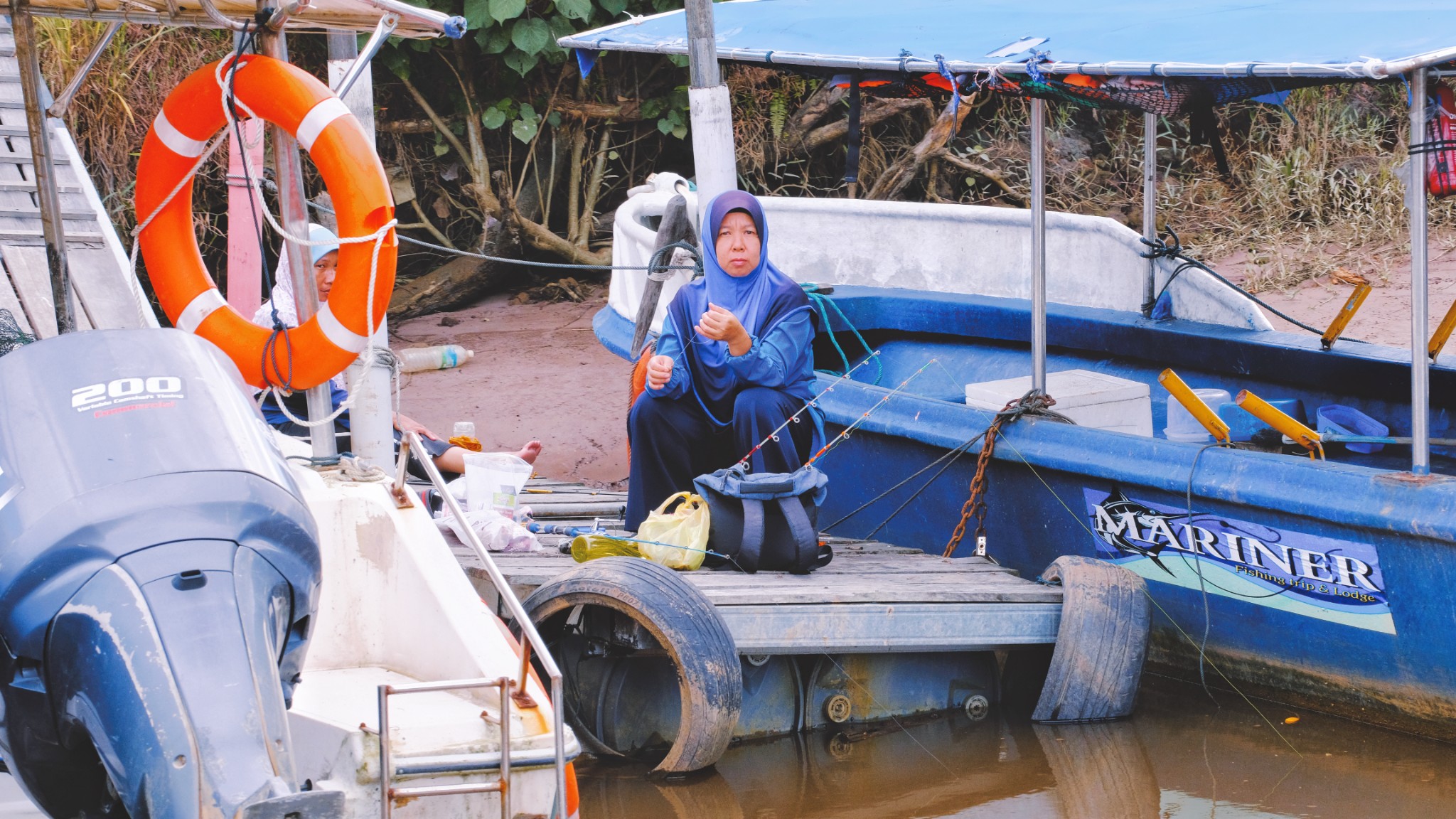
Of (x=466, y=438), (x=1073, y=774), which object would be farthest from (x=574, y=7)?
(x=1073, y=774)

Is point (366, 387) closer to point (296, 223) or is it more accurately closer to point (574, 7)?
point (296, 223)

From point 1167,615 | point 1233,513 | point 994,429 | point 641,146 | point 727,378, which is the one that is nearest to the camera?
point 1233,513

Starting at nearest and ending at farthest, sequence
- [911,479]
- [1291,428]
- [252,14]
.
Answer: [252,14] → [1291,428] → [911,479]

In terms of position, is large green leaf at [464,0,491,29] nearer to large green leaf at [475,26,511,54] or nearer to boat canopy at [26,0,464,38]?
large green leaf at [475,26,511,54]

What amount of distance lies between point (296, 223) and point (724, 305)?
1639 millimetres

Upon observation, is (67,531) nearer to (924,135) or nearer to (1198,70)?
(1198,70)

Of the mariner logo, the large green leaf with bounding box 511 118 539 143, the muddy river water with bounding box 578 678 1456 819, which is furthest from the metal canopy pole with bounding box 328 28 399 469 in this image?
the large green leaf with bounding box 511 118 539 143

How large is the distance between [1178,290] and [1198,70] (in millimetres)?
2349

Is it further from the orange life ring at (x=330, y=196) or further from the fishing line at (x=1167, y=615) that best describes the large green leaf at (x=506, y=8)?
the orange life ring at (x=330, y=196)

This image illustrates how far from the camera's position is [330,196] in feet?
13.4

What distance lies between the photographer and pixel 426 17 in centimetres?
407

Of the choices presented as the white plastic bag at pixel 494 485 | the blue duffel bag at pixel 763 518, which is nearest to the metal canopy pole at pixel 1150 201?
the blue duffel bag at pixel 763 518

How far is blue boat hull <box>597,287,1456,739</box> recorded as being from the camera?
4301 millimetres

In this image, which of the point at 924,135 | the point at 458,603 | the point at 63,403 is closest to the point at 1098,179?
the point at 924,135
